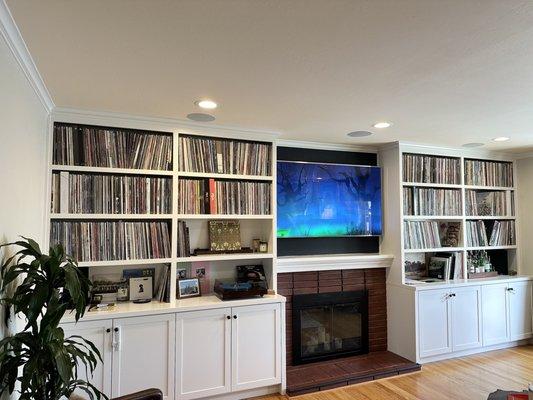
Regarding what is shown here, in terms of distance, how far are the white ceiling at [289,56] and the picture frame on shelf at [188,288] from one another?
1417 millimetres

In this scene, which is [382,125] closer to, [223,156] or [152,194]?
[223,156]

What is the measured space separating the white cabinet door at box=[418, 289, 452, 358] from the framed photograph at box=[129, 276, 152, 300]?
269 cm

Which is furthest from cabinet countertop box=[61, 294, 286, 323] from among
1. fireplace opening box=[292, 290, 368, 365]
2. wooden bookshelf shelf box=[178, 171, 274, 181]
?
wooden bookshelf shelf box=[178, 171, 274, 181]

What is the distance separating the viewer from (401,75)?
6.66 ft

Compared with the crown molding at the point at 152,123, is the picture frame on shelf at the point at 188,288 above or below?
below

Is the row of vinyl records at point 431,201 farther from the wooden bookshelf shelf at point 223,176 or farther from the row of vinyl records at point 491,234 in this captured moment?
the wooden bookshelf shelf at point 223,176

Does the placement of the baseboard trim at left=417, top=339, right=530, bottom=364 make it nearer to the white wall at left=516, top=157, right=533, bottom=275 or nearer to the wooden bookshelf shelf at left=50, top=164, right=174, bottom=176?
Answer: the white wall at left=516, top=157, right=533, bottom=275

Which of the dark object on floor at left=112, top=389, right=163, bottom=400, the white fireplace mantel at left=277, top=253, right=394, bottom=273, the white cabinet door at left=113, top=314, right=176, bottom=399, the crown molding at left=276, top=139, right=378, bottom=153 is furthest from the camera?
the crown molding at left=276, top=139, right=378, bottom=153

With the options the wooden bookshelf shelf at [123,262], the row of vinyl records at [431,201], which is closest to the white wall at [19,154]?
the wooden bookshelf shelf at [123,262]

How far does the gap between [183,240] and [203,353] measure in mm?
929

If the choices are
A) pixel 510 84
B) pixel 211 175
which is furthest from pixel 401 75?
pixel 211 175

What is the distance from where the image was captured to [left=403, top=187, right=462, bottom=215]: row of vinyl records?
393cm

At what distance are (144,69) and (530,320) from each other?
5047 millimetres

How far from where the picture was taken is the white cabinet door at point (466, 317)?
384 cm
